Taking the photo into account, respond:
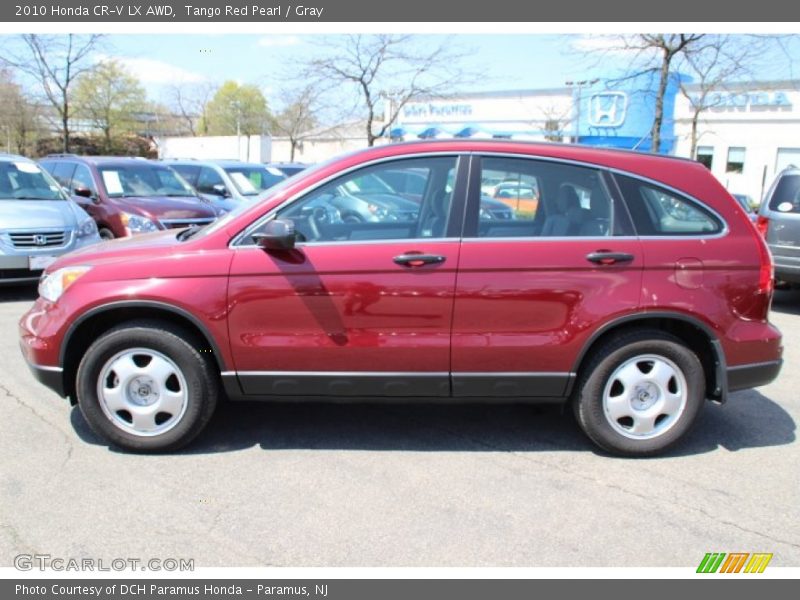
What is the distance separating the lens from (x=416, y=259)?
3545mm

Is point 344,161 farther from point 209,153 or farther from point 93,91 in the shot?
point 209,153

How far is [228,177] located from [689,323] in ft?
33.6

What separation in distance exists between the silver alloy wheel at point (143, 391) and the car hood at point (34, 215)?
15.6 feet

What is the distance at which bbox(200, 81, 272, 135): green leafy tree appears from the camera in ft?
181

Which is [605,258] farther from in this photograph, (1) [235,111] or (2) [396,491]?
(1) [235,111]

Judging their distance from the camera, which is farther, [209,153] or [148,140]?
[209,153]

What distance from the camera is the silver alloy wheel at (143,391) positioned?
12.1ft

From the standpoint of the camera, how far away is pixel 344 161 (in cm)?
370

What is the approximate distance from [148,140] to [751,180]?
121 feet

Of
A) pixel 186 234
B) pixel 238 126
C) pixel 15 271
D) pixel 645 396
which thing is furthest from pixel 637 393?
pixel 238 126

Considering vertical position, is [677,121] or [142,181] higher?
[677,121]

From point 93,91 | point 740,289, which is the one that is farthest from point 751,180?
point 93,91

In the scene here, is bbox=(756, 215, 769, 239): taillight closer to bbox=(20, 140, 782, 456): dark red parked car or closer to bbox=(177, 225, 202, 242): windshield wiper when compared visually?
bbox=(20, 140, 782, 456): dark red parked car

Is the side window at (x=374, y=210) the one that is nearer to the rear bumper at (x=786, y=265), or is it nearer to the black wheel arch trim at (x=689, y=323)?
the black wheel arch trim at (x=689, y=323)
